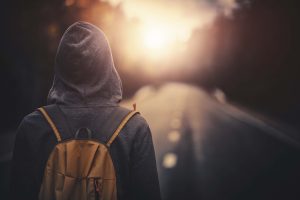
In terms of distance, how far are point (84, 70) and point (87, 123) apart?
0.28 meters

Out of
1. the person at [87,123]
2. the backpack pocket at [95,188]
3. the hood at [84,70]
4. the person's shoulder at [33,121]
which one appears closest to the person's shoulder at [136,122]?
the person at [87,123]

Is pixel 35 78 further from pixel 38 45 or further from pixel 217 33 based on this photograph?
pixel 217 33

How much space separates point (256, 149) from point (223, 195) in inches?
169

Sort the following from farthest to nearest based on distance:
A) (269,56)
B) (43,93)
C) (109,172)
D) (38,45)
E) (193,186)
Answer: (269,56), (43,93), (38,45), (193,186), (109,172)

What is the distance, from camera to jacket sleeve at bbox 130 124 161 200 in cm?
203

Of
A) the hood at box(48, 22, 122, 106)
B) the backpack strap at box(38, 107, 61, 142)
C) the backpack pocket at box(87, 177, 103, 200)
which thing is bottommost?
the backpack pocket at box(87, 177, 103, 200)

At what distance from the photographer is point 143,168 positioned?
6.73 feet

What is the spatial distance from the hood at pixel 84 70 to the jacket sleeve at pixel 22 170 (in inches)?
10.0

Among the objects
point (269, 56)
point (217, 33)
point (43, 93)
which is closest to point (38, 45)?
point (43, 93)

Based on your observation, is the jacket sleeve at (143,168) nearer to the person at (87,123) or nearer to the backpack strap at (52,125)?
the person at (87,123)

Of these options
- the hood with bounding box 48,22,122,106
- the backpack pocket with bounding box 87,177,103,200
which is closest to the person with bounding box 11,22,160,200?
the hood with bounding box 48,22,122,106

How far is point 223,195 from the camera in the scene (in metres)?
6.15

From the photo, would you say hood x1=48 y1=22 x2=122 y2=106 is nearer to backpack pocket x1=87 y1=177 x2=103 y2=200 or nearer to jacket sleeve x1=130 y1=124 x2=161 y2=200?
jacket sleeve x1=130 y1=124 x2=161 y2=200

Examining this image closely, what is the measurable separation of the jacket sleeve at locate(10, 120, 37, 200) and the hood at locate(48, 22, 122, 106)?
0.83 feet
